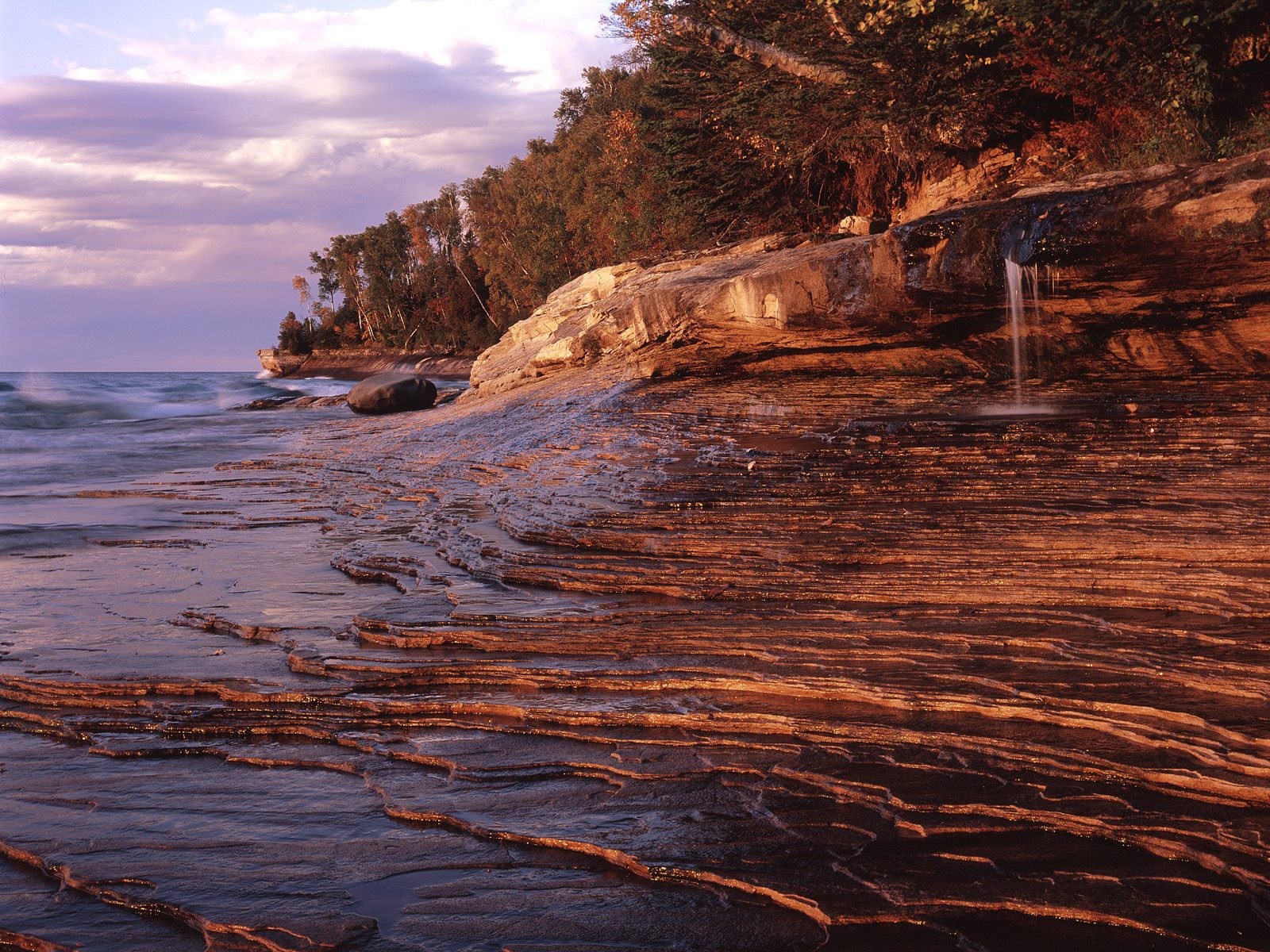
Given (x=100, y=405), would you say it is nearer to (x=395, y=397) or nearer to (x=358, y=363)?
(x=395, y=397)

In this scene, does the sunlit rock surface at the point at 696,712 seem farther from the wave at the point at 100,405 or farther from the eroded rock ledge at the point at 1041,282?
the wave at the point at 100,405

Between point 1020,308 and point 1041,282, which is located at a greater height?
point 1041,282

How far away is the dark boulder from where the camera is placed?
26.3 metres

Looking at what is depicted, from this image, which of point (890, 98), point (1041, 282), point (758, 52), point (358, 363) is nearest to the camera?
point (1041, 282)

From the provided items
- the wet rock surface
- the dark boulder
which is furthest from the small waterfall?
the dark boulder

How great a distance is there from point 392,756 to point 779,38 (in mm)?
19398

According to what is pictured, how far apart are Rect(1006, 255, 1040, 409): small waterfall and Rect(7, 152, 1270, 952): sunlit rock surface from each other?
2.04 m

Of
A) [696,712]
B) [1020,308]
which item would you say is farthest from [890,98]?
[696,712]

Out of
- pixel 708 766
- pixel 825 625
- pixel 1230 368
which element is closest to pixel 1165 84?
pixel 1230 368

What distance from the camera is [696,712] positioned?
13.9ft

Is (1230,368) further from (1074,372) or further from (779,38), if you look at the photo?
(779,38)

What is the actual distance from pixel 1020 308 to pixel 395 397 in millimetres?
18351

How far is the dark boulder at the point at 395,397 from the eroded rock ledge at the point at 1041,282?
12992mm

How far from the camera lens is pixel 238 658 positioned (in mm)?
5473
